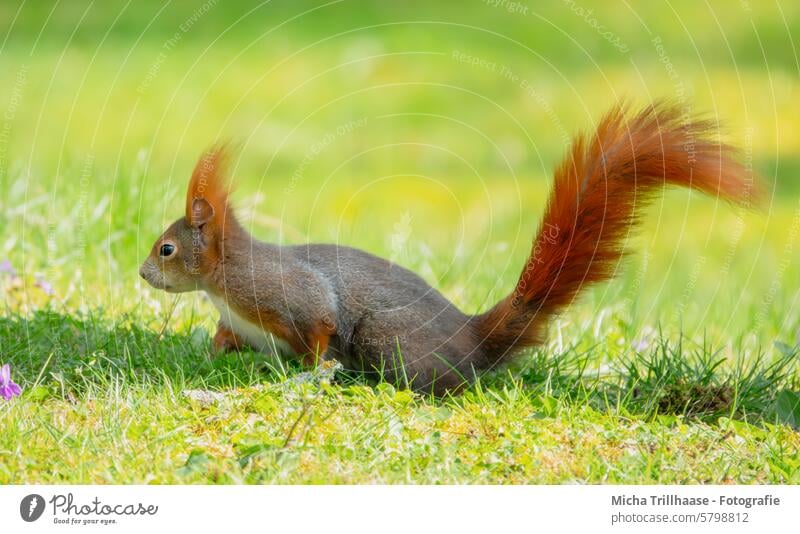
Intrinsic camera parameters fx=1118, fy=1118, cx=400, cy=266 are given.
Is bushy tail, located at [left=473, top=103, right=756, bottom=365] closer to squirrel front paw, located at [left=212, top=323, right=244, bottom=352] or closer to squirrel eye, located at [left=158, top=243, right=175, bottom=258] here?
squirrel front paw, located at [left=212, top=323, right=244, bottom=352]

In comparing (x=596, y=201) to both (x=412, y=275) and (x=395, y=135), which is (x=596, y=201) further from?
(x=395, y=135)

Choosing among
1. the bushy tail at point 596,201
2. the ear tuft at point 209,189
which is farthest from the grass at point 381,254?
the ear tuft at point 209,189

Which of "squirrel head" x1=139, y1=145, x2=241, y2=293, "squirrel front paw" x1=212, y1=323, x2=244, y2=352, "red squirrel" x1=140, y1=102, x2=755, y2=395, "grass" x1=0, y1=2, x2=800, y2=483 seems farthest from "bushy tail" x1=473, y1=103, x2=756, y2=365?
"squirrel head" x1=139, y1=145, x2=241, y2=293

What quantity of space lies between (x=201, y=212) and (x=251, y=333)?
0.42 m

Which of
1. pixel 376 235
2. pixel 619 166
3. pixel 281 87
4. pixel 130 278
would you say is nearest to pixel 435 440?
pixel 619 166

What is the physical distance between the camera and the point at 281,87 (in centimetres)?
959

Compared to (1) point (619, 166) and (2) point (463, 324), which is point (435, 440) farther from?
(1) point (619, 166)

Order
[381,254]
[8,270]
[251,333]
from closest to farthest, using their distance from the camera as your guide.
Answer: [251,333], [8,270], [381,254]

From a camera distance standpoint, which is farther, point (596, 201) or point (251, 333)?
point (251, 333)

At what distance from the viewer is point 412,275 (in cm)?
366

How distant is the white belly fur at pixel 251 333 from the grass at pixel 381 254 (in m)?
0.06

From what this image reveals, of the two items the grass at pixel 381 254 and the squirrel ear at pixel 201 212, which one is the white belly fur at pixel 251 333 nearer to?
the grass at pixel 381 254

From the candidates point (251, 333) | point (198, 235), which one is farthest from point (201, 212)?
point (251, 333)

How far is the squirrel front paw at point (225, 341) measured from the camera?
3.66 metres
